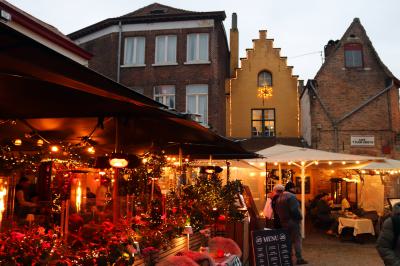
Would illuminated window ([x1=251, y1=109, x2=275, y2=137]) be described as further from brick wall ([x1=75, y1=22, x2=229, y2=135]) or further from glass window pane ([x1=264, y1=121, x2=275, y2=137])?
brick wall ([x1=75, y1=22, x2=229, y2=135])

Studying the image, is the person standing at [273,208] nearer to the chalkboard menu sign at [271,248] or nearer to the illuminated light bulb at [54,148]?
the chalkboard menu sign at [271,248]

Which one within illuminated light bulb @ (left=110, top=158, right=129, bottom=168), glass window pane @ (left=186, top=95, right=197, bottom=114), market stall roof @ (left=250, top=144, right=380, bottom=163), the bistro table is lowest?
the bistro table

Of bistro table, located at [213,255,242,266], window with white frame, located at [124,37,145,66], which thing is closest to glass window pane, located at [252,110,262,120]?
window with white frame, located at [124,37,145,66]

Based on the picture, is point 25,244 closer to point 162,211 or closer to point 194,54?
point 162,211

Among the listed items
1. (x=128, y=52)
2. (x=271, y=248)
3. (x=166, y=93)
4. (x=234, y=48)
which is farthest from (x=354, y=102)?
(x=271, y=248)

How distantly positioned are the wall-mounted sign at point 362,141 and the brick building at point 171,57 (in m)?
6.81

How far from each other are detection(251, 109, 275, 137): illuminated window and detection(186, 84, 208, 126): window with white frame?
3345 millimetres

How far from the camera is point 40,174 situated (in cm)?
771

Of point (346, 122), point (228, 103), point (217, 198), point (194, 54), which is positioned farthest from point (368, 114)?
point (217, 198)

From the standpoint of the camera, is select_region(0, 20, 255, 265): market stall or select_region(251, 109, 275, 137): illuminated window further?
select_region(251, 109, 275, 137): illuminated window

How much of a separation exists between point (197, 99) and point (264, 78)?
15.0 ft

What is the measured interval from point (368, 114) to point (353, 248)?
37.8 ft

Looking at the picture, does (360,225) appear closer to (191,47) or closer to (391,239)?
(391,239)

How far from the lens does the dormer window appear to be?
22.7 metres
